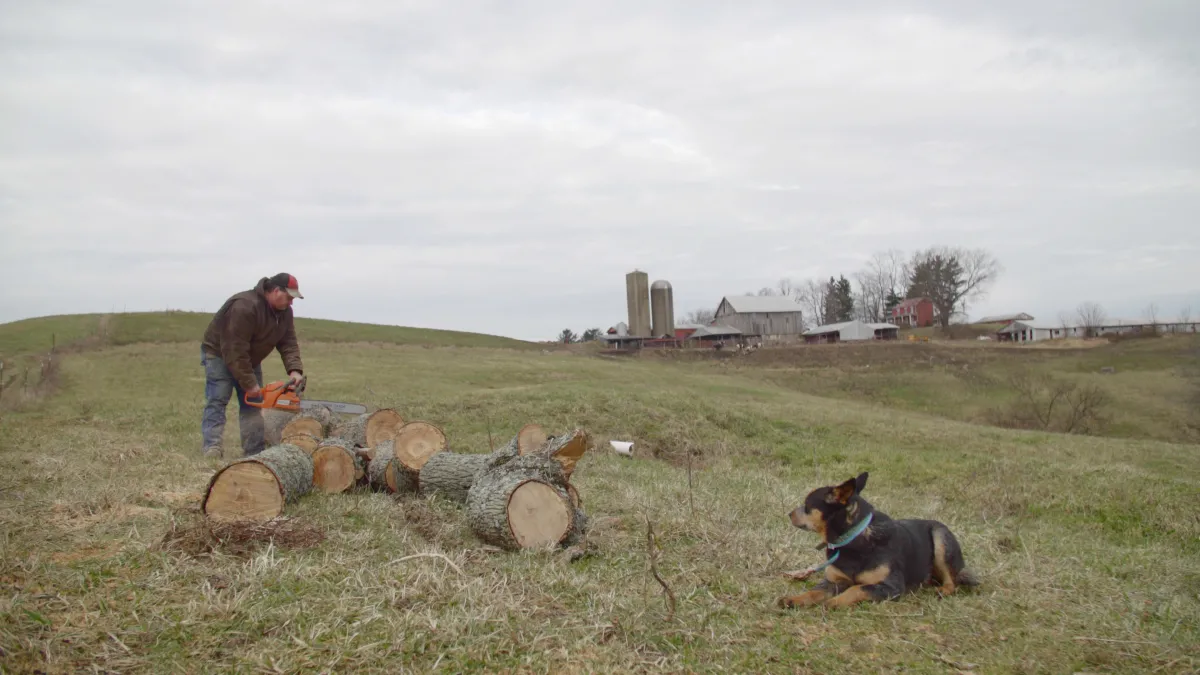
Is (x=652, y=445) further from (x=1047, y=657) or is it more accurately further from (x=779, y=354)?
(x=779, y=354)

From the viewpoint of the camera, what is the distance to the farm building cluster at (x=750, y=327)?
61938 millimetres

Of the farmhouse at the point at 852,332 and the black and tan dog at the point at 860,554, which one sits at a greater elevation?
the farmhouse at the point at 852,332

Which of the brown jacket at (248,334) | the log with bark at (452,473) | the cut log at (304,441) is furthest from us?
the brown jacket at (248,334)

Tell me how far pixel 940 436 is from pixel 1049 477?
249 inches

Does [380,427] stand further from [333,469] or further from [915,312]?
[915,312]

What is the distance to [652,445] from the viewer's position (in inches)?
598

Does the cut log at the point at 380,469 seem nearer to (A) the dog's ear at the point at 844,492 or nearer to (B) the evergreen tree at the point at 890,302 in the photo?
(A) the dog's ear at the point at 844,492

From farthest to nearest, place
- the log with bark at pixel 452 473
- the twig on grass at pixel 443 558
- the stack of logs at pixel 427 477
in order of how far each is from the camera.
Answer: the log with bark at pixel 452 473 → the stack of logs at pixel 427 477 → the twig on grass at pixel 443 558

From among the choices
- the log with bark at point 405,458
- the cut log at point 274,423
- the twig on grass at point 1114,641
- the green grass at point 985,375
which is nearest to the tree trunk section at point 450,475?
the log with bark at point 405,458

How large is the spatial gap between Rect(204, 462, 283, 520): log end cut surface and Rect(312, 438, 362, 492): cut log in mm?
1712

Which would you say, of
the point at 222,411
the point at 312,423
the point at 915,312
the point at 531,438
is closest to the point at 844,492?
the point at 531,438

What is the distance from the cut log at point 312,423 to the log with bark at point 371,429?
1.38 ft

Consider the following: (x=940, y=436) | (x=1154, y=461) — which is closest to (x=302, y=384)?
(x=940, y=436)

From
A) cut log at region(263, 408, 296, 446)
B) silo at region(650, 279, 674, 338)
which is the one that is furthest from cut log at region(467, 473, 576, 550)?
silo at region(650, 279, 674, 338)
